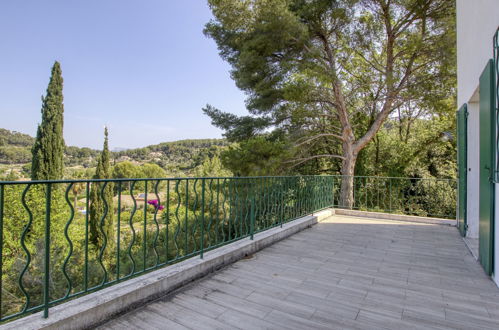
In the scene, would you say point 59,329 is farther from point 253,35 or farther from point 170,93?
point 170,93

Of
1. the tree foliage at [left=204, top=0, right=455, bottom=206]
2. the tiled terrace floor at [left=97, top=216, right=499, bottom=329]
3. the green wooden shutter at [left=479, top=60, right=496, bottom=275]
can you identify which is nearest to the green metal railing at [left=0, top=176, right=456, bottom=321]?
the tiled terrace floor at [left=97, top=216, right=499, bottom=329]

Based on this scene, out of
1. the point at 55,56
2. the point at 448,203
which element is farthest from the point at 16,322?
the point at 55,56

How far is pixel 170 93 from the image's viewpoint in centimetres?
2814

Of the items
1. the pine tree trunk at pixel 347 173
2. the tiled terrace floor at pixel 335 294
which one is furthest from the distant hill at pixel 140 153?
the tiled terrace floor at pixel 335 294

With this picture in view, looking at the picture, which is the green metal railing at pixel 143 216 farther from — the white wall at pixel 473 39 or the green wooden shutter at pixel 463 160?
the white wall at pixel 473 39

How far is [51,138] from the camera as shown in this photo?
614 inches

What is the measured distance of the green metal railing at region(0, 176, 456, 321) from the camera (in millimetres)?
1691

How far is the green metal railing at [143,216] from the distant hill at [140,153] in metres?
17.2

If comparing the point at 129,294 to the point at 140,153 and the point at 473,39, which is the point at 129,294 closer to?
the point at 473,39

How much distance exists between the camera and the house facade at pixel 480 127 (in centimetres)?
252

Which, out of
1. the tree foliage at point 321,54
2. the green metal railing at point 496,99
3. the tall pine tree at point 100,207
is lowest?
the tall pine tree at point 100,207

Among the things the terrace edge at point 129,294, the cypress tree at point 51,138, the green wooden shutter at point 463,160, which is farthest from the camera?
the cypress tree at point 51,138

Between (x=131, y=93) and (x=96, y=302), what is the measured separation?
3940cm

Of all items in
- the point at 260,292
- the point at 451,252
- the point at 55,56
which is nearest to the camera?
the point at 260,292
